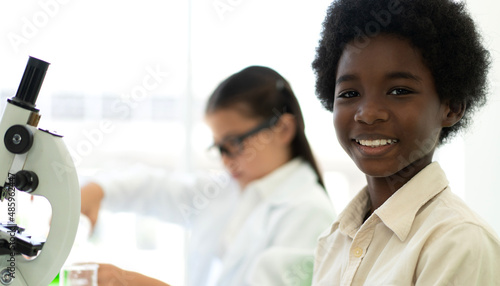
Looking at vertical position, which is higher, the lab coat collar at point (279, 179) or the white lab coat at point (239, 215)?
the lab coat collar at point (279, 179)

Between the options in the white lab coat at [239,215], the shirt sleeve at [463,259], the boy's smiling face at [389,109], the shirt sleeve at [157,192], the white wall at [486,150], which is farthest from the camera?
the shirt sleeve at [157,192]

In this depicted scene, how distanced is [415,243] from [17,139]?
0.55 m

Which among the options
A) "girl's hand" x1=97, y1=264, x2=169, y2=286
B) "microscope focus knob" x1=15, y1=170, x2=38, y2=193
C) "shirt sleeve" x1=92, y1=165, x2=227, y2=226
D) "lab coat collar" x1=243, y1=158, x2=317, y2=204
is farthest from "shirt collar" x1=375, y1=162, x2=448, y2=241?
"shirt sleeve" x1=92, y1=165, x2=227, y2=226

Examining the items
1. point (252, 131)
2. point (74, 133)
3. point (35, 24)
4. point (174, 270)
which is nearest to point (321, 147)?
point (252, 131)

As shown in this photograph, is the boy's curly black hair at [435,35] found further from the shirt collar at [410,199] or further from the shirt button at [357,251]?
the shirt button at [357,251]

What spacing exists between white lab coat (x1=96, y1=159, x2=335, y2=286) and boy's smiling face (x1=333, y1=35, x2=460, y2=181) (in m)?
0.54

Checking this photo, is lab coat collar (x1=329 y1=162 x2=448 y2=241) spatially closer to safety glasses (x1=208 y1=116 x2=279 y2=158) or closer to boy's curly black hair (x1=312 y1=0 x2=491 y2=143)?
boy's curly black hair (x1=312 y1=0 x2=491 y2=143)

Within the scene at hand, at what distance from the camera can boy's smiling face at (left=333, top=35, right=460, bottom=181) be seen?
2.27 ft

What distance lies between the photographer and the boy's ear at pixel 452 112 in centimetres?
75

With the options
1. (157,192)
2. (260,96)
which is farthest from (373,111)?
(157,192)

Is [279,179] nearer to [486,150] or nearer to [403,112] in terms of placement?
[486,150]

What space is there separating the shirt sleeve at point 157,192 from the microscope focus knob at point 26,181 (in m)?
1.01

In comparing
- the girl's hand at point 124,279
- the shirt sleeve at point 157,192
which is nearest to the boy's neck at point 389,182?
the girl's hand at point 124,279

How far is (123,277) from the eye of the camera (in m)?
0.83
